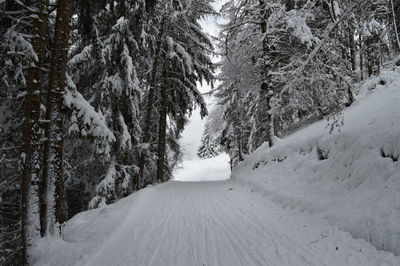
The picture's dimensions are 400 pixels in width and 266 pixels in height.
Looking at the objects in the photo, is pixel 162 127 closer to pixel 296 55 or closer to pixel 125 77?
pixel 125 77

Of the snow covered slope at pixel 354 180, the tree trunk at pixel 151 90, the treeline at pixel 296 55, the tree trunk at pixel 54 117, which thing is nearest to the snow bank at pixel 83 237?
the tree trunk at pixel 54 117

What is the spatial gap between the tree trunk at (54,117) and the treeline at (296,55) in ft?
17.5

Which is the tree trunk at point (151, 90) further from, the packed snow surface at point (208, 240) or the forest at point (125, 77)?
the packed snow surface at point (208, 240)

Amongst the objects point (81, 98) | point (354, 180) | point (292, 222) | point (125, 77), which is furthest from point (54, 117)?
point (354, 180)

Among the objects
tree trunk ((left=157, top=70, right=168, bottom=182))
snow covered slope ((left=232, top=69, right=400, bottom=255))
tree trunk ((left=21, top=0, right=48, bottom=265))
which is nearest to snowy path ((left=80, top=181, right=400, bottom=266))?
snow covered slope ((left=232, top=69, right=400, bottom=255))

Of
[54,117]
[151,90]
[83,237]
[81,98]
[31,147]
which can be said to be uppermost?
[151,90]

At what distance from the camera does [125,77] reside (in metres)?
12.3

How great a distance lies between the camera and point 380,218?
166 inches

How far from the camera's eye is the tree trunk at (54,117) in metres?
6.50

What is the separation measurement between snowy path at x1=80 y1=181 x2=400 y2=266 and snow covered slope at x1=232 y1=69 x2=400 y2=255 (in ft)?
0.85

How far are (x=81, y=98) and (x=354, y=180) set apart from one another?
7081 millimetres

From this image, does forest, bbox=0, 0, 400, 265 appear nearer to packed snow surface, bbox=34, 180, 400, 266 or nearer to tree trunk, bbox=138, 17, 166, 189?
tree trunk, bbox=138, 17, 166, 189

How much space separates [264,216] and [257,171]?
5.62 meters

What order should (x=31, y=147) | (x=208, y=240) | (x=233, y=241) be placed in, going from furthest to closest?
(x=31, y=147), (x=208, y=240), (x=233, y=241)
